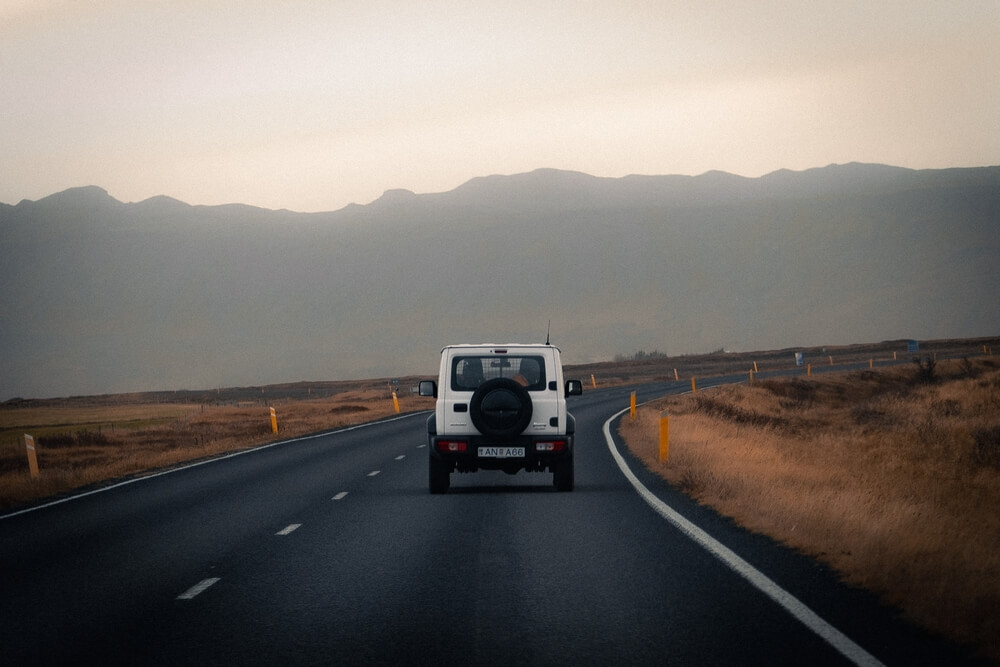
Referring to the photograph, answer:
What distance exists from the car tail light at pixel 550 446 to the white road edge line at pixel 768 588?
1341 mm

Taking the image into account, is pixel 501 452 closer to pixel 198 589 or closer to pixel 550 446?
pixel 550 446

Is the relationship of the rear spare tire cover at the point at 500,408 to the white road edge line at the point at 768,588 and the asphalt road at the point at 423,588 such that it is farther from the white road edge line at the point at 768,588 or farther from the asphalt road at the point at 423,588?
the white road edge line at the point at 768,588

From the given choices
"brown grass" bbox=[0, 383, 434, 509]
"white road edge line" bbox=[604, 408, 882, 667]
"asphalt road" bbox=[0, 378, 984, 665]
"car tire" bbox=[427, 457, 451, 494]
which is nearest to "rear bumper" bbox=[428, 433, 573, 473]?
"car tire" bbox=[427, 457, 451, 494]

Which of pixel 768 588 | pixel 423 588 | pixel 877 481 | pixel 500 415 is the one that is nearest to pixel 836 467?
pixel 877 481

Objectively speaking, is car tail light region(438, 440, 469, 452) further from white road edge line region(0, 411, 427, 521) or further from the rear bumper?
white road edge line region(0, 411, 427, 521)

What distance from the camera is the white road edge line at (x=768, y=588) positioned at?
21.0 feet

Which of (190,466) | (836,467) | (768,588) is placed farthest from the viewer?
(836,467)

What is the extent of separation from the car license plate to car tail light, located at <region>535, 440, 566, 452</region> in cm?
24

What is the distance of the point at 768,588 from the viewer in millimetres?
8406

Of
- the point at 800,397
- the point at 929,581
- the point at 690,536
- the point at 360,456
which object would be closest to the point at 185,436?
the point at 360,456

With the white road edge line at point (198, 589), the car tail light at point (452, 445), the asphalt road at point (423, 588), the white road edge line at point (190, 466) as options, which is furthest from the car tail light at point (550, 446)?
the white road edge line at point (190, 466)

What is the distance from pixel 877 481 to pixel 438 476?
29.7 ft

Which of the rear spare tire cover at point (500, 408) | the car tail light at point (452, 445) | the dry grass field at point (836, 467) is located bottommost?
the dry grass field at point (836, 467)

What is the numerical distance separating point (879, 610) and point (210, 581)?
5.26 metres
